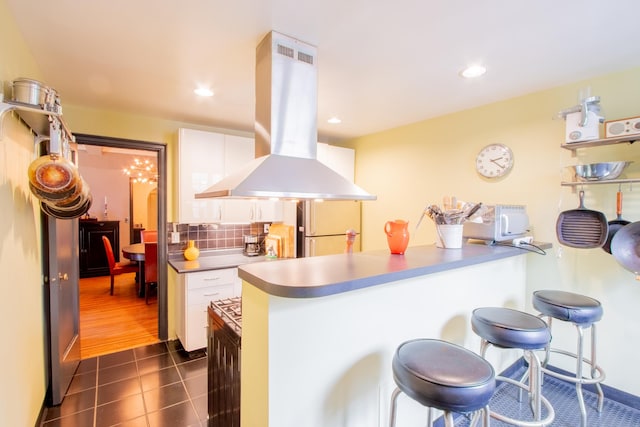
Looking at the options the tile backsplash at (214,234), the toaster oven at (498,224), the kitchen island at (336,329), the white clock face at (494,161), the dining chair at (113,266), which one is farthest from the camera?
the dining chair at (113,266)

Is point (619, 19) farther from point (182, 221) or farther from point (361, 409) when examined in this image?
point (182, 221)

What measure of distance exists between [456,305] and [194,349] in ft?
8.12

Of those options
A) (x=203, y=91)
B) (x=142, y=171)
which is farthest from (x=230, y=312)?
(x=142, y=171)

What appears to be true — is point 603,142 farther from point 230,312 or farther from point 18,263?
point 18,263

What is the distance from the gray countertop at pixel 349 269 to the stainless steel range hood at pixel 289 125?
1.23 ft

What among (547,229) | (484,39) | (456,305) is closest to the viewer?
(484,39)

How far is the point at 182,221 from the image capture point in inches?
121

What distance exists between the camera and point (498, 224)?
2266 millimetres

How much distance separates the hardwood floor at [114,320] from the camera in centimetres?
→ 318

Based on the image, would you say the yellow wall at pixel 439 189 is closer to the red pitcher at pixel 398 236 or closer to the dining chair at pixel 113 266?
the red pitcher at pixel 398 236

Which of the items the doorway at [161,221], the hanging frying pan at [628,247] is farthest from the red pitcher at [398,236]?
the doorway at [161,221]

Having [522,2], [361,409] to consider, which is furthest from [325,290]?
[522,2]

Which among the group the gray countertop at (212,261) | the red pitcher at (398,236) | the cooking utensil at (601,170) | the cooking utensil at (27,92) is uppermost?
the cooking utensil at (27,92)

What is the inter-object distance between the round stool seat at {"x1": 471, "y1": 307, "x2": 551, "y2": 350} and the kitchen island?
0.77 feet
